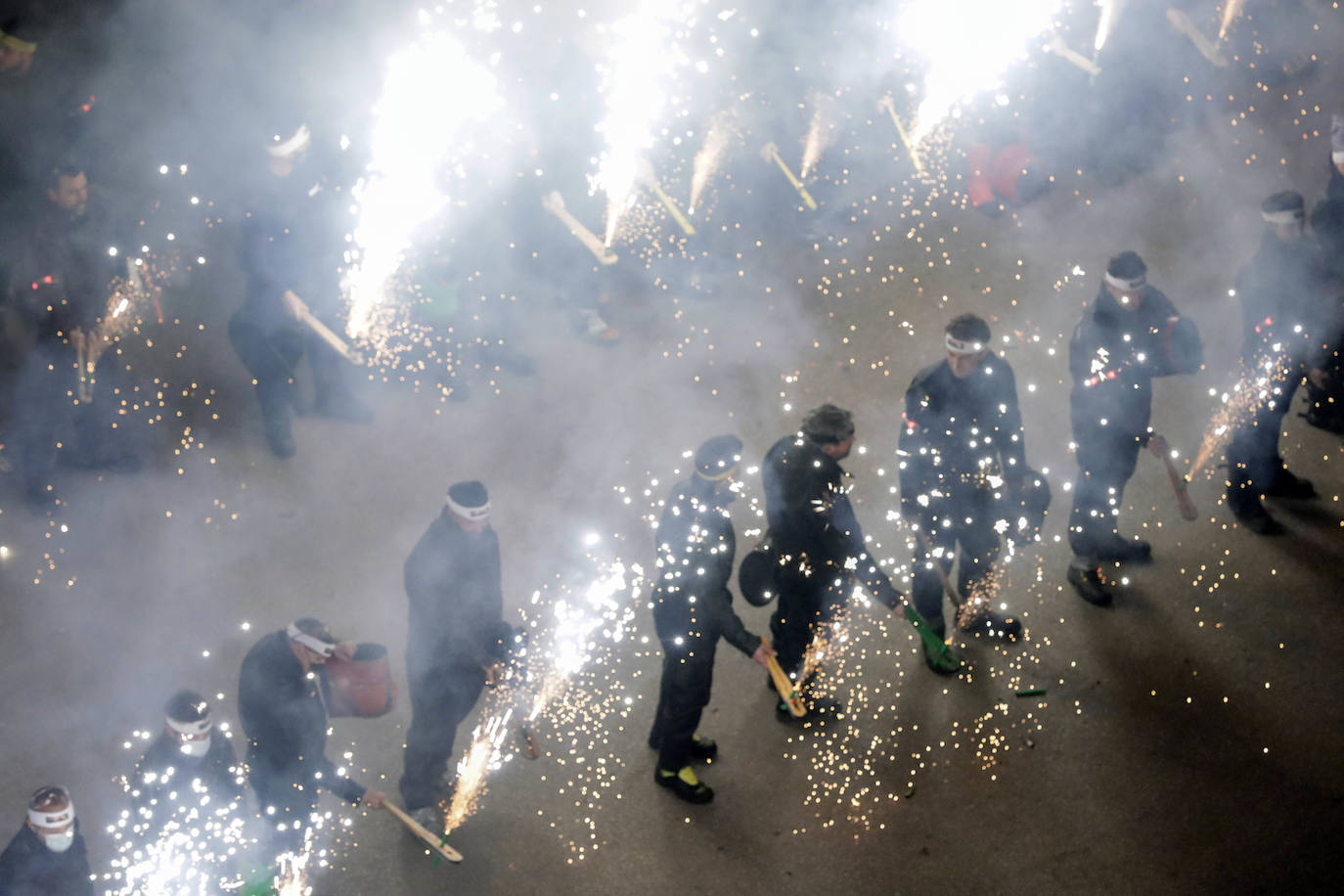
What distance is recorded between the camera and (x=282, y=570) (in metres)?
5.50

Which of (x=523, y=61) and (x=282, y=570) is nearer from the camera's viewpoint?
(x=282, y=570)

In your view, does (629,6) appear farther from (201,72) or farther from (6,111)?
(6,111)

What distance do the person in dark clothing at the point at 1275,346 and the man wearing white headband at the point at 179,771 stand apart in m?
4.71

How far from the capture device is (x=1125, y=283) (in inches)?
182

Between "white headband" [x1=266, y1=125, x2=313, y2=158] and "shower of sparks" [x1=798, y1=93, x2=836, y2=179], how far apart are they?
3.38m

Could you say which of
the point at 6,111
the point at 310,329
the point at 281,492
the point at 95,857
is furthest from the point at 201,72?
the point at 95,857

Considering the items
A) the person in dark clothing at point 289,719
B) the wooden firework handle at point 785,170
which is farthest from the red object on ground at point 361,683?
the wooden firework handle at point 785,170

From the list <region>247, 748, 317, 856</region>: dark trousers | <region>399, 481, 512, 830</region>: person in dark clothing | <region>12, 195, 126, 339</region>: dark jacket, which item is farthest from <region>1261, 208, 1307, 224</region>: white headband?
<region>12, 195, 126, 339</region>: dark jacket

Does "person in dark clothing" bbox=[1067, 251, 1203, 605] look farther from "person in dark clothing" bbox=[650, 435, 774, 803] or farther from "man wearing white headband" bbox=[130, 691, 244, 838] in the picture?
"man wearing white headband" bbox=[130, 691, 244, 838]

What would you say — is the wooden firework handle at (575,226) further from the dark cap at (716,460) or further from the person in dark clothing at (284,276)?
the dark cap at (716,460)

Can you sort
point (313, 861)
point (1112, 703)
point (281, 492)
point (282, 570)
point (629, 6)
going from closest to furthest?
1. point (313, 861)
2. point (1112, 703)
3. point (282, 570)
4. point (281, 492)
5. point (629, 6)

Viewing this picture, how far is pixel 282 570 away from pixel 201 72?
306cm

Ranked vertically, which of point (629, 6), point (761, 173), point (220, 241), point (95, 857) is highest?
point (629, 6)

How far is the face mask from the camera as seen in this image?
3520 mm
